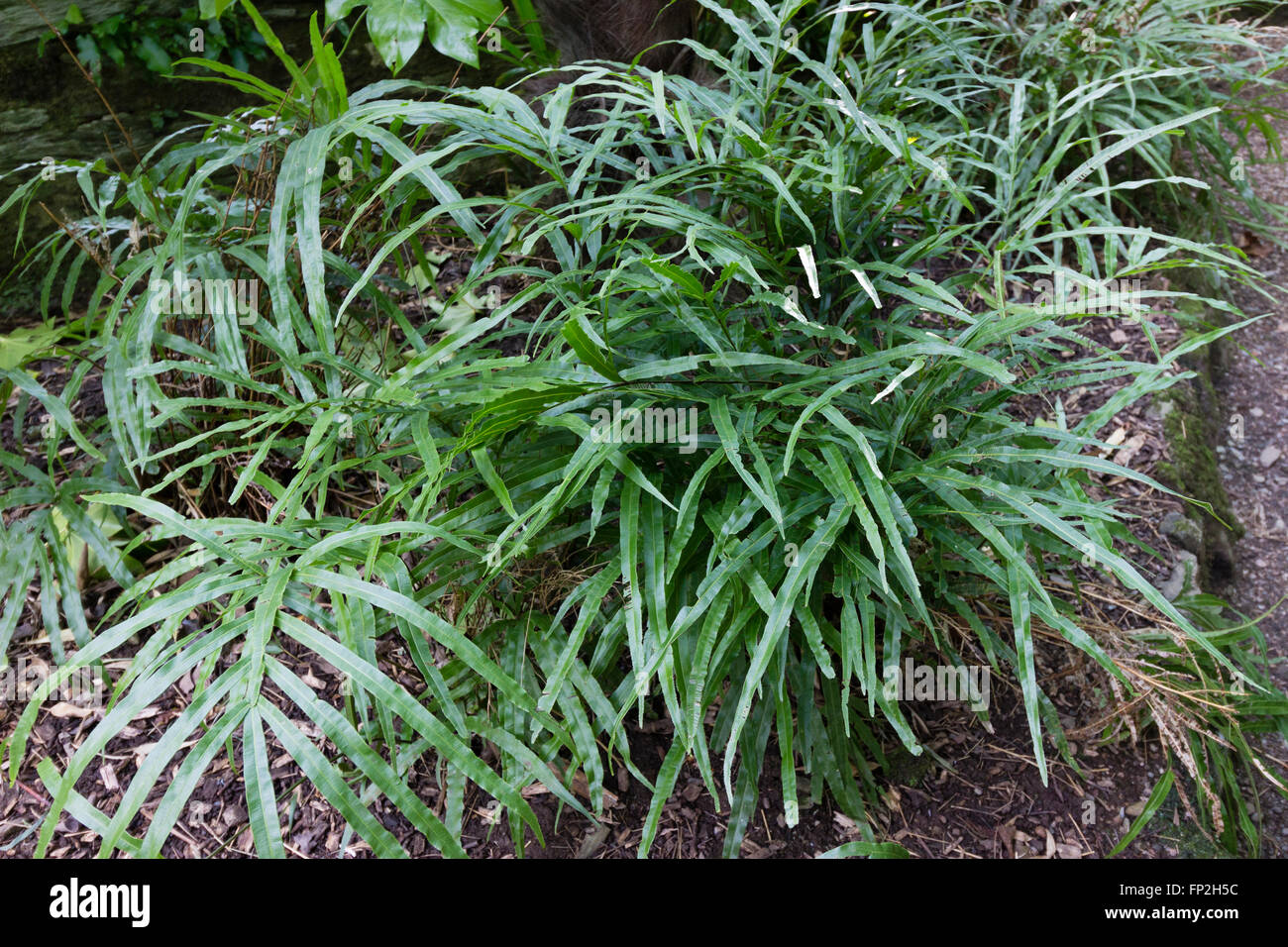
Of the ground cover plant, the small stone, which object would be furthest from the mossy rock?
the ground cover plant

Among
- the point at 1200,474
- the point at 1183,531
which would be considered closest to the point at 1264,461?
the point at 1200,474

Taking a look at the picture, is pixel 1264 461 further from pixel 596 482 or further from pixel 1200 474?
pixel 596 482

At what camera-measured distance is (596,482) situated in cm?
131

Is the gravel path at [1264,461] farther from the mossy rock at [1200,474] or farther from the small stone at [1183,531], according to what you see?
the small stone at [1183,531]

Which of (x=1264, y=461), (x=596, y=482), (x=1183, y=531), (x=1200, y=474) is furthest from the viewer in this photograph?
(x=1264, y=461)

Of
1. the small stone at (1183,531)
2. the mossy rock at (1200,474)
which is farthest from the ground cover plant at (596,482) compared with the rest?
the mossy rock at (1200,474)

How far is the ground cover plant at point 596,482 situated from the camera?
1171 mm

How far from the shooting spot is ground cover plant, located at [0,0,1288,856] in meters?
1.17

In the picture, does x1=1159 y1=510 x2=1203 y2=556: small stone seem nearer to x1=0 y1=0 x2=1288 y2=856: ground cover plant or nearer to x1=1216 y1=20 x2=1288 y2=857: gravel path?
x1=1216 y1=20 x2=1288 y2=857: gravel path
